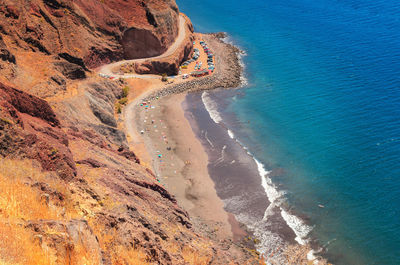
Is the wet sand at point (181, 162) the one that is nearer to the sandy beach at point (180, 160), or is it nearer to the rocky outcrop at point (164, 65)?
the sandy beach at point (180, 160)

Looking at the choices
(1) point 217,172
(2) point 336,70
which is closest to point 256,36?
(2) point 336,70

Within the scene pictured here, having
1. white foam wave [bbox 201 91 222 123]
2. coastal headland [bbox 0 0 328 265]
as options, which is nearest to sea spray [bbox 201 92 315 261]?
coastal headland [bbox 0 0 328 265]

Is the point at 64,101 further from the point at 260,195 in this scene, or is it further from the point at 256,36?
the point at 256,36

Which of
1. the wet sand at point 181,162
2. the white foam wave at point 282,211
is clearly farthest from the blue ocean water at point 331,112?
the wet sand at point 181,162

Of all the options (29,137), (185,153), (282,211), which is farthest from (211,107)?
(29,137)

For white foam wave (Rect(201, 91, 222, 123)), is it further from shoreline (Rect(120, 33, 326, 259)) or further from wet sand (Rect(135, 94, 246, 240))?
wet sand (Rect(135, 94, 246, 240))

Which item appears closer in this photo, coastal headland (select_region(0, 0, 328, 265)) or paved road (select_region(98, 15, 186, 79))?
coastal headland (select_region(0, 0, 328, 265))
